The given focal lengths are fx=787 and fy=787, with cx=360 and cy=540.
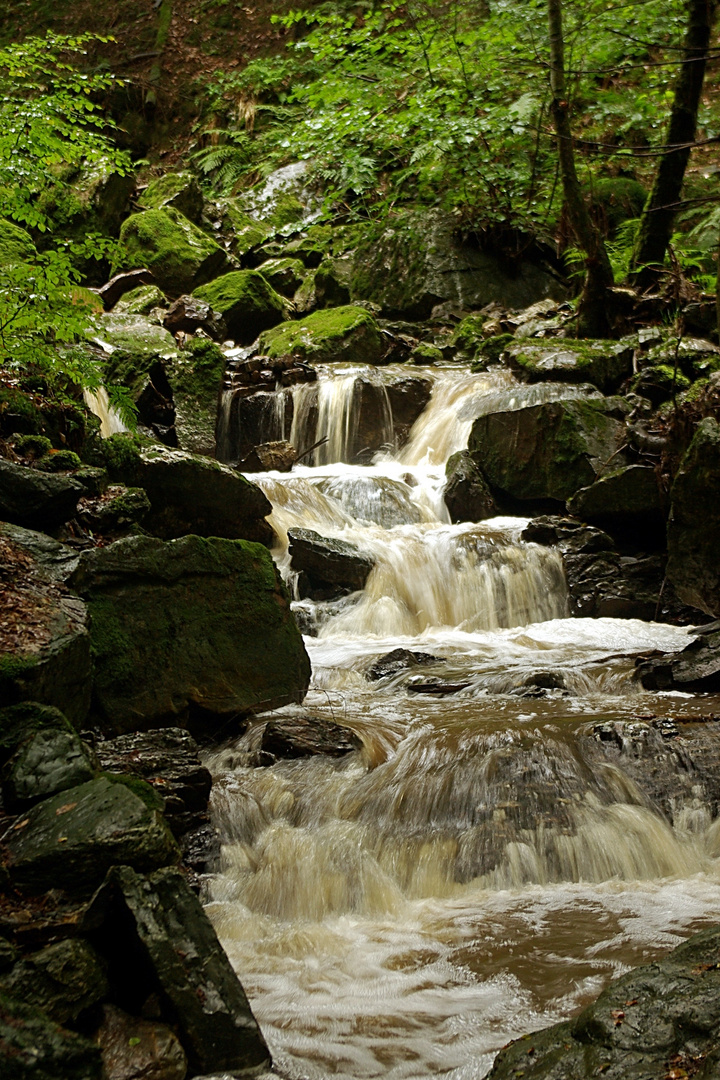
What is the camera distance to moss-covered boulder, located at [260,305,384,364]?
13859mm

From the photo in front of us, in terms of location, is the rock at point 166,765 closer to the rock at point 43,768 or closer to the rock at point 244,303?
the rock at point 43,768

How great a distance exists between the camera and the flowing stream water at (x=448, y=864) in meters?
2.76

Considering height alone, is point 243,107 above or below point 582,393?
above

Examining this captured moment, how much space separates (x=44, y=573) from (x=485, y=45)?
45.7 feet

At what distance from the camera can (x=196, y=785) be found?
4074 mm

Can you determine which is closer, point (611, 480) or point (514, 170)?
point (611, 480)

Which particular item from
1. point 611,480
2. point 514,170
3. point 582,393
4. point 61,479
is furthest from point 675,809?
point 514,170

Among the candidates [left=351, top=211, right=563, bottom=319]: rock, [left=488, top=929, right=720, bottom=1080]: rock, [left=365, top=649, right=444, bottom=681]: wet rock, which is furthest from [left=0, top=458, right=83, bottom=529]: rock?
[left=351, top=211, right=563, bottom=319]: rock

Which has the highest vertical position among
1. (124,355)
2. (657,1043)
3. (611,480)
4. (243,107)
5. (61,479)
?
(243,107)

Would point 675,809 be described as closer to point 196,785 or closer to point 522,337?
point 196,785

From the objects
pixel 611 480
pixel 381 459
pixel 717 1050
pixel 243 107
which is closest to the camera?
pixel 717 1050

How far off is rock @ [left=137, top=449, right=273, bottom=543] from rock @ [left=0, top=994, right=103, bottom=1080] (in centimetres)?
522

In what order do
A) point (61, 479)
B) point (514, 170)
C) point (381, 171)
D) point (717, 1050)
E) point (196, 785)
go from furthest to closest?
point (381, 171) < point (514, 170) < point (61, 479) < point (196, 785) < point (717, 1050)

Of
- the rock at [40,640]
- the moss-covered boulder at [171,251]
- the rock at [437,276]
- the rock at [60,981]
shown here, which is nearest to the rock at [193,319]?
the moss-covered boulder at [171,251]
